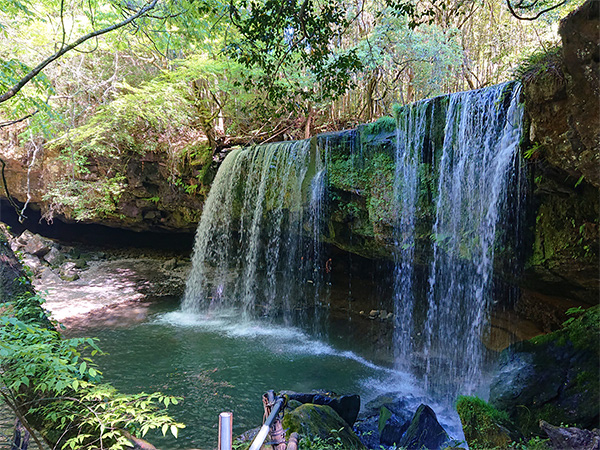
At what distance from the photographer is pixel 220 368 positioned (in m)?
6.33

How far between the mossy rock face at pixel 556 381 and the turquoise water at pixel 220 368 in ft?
5.87

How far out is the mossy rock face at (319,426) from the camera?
3479mm

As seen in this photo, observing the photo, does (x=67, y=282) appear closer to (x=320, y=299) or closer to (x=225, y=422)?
(x=320, y=299)

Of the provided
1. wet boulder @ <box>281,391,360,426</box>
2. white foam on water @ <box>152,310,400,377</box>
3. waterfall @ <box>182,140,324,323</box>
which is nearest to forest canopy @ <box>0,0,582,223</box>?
waterfall @ <box>182,140,324,323</box>

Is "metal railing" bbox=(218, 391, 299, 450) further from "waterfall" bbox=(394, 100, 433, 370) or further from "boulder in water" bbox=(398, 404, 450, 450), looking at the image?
"waterfall" bbox=(394, 100, 433, 370)

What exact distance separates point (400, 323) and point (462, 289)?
6.89 ft

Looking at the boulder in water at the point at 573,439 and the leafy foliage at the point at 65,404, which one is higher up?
the leafy foliage at the point at 65,404

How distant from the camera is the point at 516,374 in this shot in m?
4.37

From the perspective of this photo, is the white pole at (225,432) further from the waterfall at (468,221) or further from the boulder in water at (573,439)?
the waterfall at (468,221)

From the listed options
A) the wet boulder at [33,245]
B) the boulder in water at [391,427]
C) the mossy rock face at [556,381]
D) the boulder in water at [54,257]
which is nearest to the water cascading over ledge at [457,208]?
the mossy rock face at [556,381]

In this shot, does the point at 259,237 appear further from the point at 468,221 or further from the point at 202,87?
the point at 468,221

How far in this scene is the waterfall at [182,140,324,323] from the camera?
8531 mm

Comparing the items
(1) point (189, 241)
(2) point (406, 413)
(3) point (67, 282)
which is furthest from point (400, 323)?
(3) point (67, 282)

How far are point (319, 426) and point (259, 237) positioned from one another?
6.51 meters
